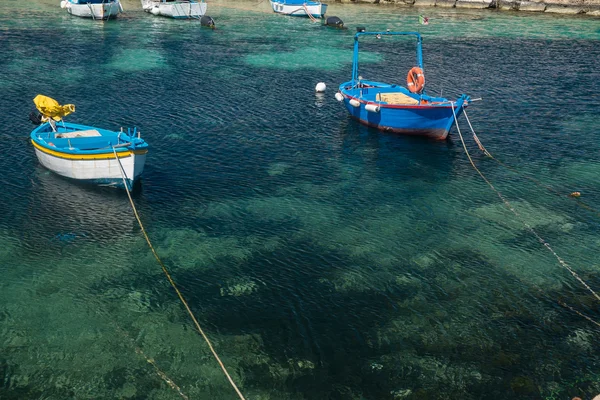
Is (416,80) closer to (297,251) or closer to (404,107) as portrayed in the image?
(404,107)

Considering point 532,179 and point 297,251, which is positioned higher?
point 532,179

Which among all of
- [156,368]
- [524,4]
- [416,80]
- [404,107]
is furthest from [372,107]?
[524,4]

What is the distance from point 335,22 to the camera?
2675 inches

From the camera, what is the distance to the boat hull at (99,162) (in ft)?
89.2

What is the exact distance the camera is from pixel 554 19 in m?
73.9

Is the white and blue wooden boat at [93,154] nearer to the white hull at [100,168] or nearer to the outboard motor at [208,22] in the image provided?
Answer: the white hull at [100,168]

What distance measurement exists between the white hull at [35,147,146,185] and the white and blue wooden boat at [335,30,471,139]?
15.1 m

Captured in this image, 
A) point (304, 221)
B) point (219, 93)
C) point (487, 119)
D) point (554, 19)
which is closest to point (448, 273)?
point (304, 221)

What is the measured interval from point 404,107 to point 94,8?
150 feet

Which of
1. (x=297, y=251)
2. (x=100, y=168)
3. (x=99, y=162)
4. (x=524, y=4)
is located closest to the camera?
(x=297, y=251)

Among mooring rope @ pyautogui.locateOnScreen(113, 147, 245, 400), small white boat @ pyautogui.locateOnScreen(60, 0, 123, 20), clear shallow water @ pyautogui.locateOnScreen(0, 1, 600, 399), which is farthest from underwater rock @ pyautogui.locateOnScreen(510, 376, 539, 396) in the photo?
small white boat @ pyautogui.locateOnScreen(60, 0, 123, 20)

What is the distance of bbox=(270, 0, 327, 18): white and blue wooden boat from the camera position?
72.6 m

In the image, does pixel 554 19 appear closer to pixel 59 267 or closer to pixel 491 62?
pixel 491 62

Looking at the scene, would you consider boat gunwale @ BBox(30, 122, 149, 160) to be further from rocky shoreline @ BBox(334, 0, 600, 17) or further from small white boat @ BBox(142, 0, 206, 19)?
rocky shoreline @ BBox(334, 0, 600, 17)
